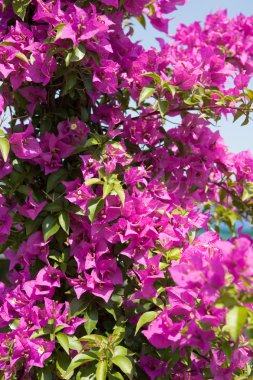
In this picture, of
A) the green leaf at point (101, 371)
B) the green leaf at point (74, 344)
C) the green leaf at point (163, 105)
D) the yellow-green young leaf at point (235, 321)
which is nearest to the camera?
the yellow-green young leaf at point (235, 321)

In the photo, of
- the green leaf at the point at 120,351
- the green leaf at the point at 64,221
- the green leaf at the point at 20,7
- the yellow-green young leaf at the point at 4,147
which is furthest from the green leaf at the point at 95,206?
the green leaf at the point at 20,7

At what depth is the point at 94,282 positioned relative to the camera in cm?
153

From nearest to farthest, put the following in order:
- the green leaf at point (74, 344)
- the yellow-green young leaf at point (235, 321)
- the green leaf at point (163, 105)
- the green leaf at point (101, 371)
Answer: the yellow-green young leaf at point (235, 321) < the green leaf at point (101, 371) < the green leaf at point (74, 344) < the green leaf at point (163, 105)

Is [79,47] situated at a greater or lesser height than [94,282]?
greater

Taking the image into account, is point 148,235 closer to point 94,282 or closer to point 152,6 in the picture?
point 94,282

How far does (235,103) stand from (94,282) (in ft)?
2.35

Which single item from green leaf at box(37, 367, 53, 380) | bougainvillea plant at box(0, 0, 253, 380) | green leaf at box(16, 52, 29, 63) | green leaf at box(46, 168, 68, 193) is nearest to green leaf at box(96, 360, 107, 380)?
bougainvillea plant at box(0, 0, 253, 380)

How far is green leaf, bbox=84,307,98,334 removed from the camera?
1.54 meters

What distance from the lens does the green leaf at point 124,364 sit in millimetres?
1381

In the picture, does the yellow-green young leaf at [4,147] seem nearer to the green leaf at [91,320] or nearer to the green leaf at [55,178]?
the green leaf at [55,178]

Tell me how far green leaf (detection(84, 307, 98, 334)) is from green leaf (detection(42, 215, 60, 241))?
25 cm

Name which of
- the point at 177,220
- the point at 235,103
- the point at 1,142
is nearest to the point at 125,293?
the point at 177,220

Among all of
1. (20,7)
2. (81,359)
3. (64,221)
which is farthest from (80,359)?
(20,7)

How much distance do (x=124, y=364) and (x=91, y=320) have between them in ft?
0.67
